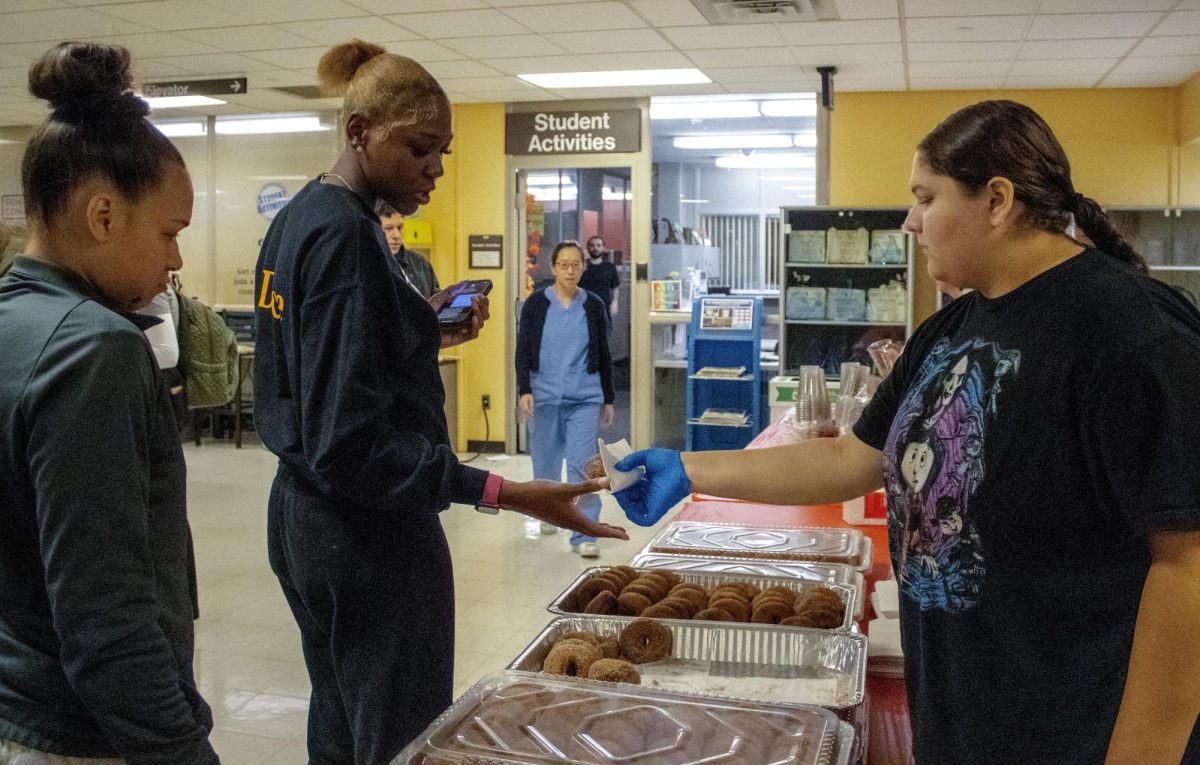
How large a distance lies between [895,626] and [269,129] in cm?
928

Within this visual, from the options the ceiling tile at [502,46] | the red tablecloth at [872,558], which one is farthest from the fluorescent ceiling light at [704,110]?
the red tablecloth at [872,558]

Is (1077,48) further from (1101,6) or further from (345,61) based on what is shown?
(345,61)

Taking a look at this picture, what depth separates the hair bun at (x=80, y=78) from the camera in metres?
1.20

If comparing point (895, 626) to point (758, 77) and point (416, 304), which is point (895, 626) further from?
point (758, 77)

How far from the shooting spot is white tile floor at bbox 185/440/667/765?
3688 mm

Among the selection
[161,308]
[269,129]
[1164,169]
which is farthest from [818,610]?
[269,129]

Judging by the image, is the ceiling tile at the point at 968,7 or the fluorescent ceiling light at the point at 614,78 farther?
the fluorescent ceiling light at the point at 614,78

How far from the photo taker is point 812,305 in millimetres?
8094

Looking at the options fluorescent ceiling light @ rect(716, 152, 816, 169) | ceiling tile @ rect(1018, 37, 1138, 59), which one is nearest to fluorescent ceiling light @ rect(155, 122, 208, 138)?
fluorescent ceiling light @ rect(716, 152, 816, 169)

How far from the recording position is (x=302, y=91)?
8820mm

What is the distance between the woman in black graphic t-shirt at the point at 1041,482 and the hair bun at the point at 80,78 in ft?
Result: 3.38

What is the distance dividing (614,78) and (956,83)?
2590 millimetres

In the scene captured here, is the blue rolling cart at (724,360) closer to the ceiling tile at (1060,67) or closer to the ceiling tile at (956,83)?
the ceiling tile at (956,83)

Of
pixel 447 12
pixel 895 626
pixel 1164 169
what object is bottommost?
pixel 895 626
